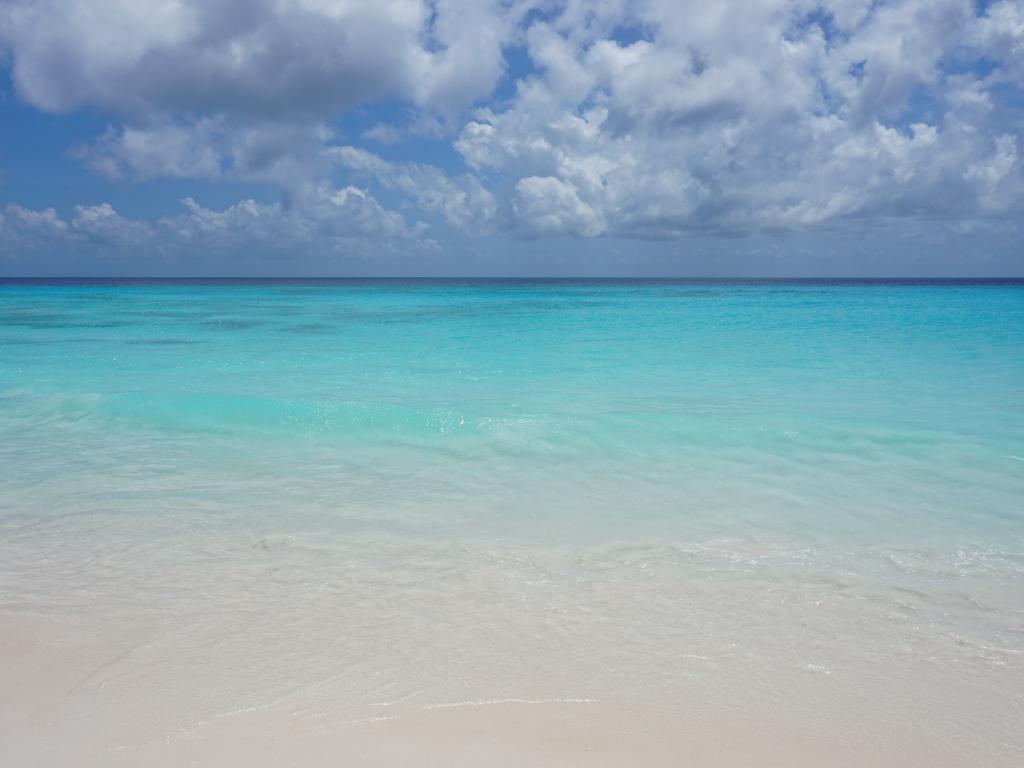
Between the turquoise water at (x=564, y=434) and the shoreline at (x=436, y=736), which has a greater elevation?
the turquoise water at (x=564, y=434)

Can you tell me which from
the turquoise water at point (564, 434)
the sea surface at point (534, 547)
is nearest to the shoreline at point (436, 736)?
the sea surface at point (534, 547)

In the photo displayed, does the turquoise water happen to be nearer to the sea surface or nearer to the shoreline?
the sea surface

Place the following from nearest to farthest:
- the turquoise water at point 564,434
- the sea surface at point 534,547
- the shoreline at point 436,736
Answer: the shoreline at point 436,736 → the sea surface at point 534,547 → the turquoise water at point 564,434

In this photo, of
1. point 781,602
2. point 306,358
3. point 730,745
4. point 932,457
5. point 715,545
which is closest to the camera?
point 730,745

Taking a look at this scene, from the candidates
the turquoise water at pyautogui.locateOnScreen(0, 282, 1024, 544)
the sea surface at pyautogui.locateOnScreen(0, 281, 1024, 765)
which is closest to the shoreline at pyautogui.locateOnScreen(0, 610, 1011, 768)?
the sea surface at pyautogui.locateOnScreen(0, 281, 1024, 765)

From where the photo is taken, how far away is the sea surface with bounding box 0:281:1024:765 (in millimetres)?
3229

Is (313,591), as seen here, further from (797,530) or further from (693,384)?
(693,384)

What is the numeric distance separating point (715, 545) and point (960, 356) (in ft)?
47.5

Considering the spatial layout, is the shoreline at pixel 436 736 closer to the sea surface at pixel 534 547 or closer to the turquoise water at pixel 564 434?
the sea surface at pixel 534 547

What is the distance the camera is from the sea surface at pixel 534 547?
3.23 meters

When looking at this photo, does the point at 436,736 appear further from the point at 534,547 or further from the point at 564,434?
the point at 564,434

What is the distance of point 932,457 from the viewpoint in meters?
7.20

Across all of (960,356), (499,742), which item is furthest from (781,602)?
(960,356)

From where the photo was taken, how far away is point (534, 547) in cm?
489
